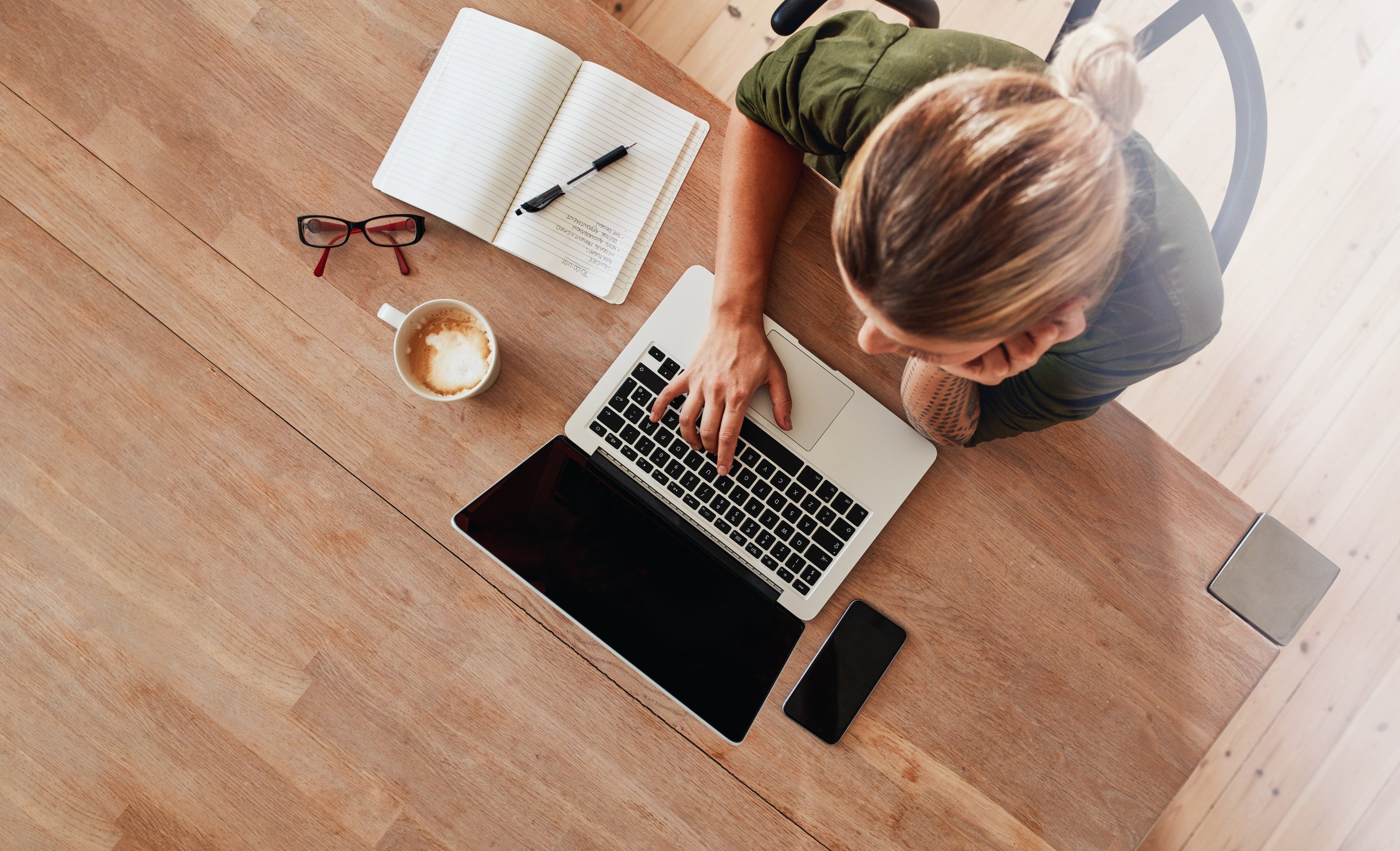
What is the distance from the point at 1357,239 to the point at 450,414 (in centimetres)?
192

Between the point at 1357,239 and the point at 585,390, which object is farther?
the point at 1357,239

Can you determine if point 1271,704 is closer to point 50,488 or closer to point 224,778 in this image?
point 224,778

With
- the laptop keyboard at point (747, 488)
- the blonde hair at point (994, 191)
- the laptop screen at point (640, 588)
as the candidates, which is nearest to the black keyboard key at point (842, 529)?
the laptop keyboard at point (747, 488)

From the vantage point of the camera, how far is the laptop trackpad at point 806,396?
0.89 metres

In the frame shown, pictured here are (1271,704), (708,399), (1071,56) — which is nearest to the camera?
(1071,56)

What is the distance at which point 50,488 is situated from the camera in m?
0.90

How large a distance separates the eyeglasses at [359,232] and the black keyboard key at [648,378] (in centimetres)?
31

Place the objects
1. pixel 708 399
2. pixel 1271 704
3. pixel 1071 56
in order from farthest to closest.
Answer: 1. pixel 1271 704
2. pixel 708 399
3. pixel 1071 56

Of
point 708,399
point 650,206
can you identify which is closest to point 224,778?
point 708,399

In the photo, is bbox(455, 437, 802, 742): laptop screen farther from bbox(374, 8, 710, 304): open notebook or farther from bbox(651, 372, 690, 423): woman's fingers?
bbox(374, 8, 710, 304): open notebook

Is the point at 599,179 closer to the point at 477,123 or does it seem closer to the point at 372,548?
the point at 477,123

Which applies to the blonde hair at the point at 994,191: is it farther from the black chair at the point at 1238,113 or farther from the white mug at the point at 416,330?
the white mug at the point at 416,330

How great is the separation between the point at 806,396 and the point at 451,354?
43 centimetres

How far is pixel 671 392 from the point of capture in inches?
34.4
